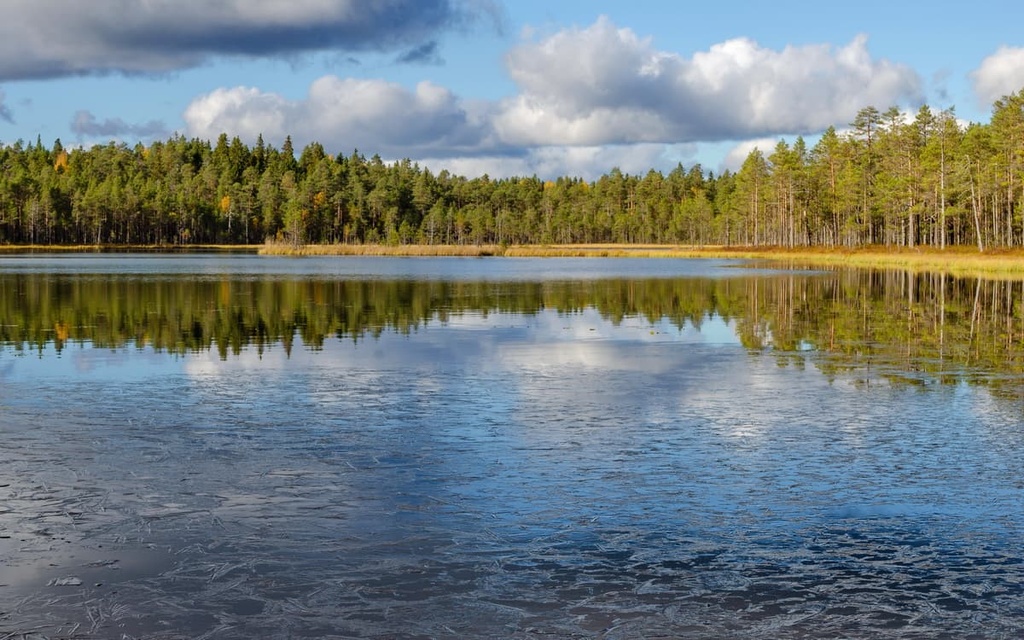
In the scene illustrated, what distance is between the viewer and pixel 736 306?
142 feet

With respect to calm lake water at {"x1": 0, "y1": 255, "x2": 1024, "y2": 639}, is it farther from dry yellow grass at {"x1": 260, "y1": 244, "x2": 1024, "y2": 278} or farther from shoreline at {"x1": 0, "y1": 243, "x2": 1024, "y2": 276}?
shoreline at {"x1": 0, "y1": 243, "x2": 1024, "y2": 276}

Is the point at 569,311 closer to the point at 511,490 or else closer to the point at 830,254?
the point at 511,490

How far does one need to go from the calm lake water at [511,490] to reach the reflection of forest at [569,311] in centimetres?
61

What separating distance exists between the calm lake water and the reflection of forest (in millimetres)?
613

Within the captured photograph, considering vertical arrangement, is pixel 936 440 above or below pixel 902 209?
below

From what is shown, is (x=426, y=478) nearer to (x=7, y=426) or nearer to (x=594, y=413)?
(x=594, y=413)

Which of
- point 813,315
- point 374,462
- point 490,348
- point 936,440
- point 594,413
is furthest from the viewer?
point 813,315

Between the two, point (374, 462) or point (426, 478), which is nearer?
point (426, 478)

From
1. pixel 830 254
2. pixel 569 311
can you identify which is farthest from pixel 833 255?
pixel 569 311

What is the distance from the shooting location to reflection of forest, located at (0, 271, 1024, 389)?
27.3 meters

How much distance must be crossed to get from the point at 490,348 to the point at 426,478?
14572mm

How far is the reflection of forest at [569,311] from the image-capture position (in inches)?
1075

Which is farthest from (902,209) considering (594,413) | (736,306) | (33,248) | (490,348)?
(33,248)

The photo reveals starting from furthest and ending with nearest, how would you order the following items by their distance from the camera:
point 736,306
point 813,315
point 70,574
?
point 736,306 → point 813,315 → point 70,574
